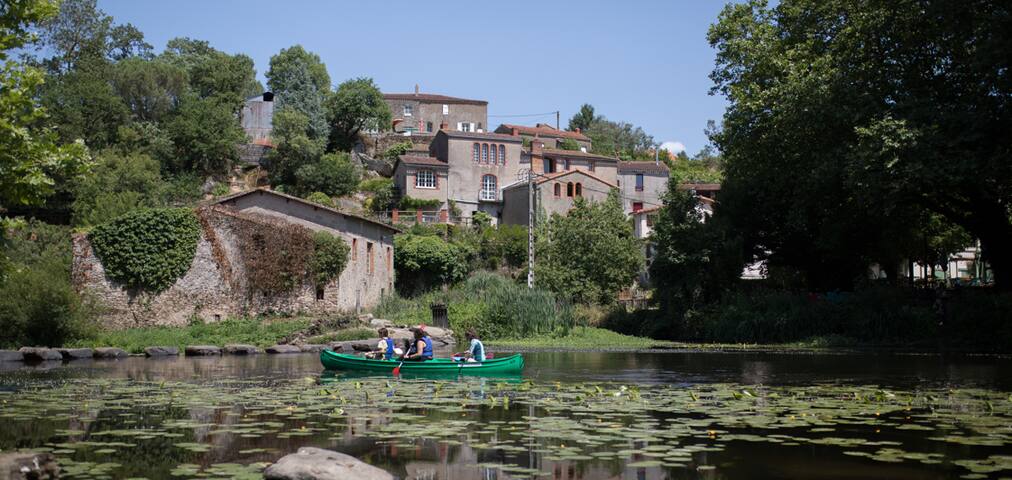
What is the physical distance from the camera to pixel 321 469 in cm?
859

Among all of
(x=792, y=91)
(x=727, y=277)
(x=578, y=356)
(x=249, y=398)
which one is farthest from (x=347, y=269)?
(x=249, y=398)

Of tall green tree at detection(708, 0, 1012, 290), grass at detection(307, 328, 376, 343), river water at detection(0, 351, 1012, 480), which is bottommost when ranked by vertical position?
river water at detection(0, 351, 1012, 480)

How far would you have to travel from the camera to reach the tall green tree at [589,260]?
5003cm

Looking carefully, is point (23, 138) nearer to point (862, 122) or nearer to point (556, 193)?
point (862, 122)

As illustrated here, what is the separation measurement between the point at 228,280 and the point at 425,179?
1365 inches

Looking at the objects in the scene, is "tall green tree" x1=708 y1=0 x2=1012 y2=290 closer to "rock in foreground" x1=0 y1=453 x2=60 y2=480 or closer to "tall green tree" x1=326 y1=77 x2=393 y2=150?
"rock in foreground" x1=0 y1=453 x2=60 y2=480

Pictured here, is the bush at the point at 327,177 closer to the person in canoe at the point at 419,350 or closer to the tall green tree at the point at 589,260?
the tall green tree at the point at 589,260

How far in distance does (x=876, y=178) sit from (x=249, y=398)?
23.6 m

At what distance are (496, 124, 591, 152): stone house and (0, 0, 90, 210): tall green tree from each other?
253 ft

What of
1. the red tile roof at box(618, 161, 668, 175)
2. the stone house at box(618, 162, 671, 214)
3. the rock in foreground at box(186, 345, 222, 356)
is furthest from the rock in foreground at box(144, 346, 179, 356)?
the red tile roof at box(618, 161, 668, 175)

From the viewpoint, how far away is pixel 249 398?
16.8 meters

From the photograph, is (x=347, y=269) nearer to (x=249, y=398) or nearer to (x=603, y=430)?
(x=249, y=398)

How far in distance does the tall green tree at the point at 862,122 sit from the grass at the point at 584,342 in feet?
31.3

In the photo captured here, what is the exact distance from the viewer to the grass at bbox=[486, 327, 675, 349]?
124 ft
